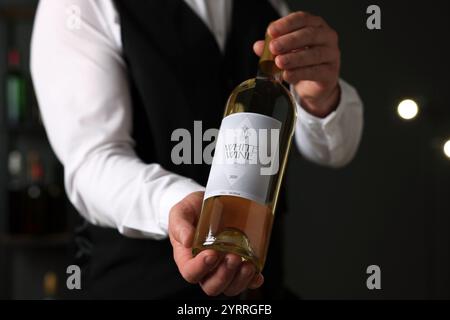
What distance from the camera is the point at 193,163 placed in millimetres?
1046

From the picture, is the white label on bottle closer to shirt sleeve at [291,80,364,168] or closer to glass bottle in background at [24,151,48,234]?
shirt sleeve at [291,80,364,168]

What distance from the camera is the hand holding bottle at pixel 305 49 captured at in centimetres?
70

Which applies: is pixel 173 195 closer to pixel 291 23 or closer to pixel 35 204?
pixel 291 23

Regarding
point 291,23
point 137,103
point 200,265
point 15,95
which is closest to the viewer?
point 200,265

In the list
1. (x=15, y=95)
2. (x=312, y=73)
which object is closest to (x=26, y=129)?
(x=15, y=95)

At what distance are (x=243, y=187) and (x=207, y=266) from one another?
0.09m

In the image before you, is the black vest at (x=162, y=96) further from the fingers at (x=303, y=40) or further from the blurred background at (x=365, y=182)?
the blurred background at (x=365, y=182)

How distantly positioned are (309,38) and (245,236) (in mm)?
276

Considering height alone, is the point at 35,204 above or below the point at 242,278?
above

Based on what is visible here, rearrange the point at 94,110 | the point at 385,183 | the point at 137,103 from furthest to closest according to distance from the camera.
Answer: the point at 385,183
the point at 137,103
the point at 94,110

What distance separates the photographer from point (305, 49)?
29.8 inches

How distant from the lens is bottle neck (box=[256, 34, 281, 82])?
0.71 metres

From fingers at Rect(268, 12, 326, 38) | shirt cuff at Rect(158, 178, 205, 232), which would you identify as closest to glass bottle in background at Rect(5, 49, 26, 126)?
shirt cuff at Rect(158, 178, 205, 232)
